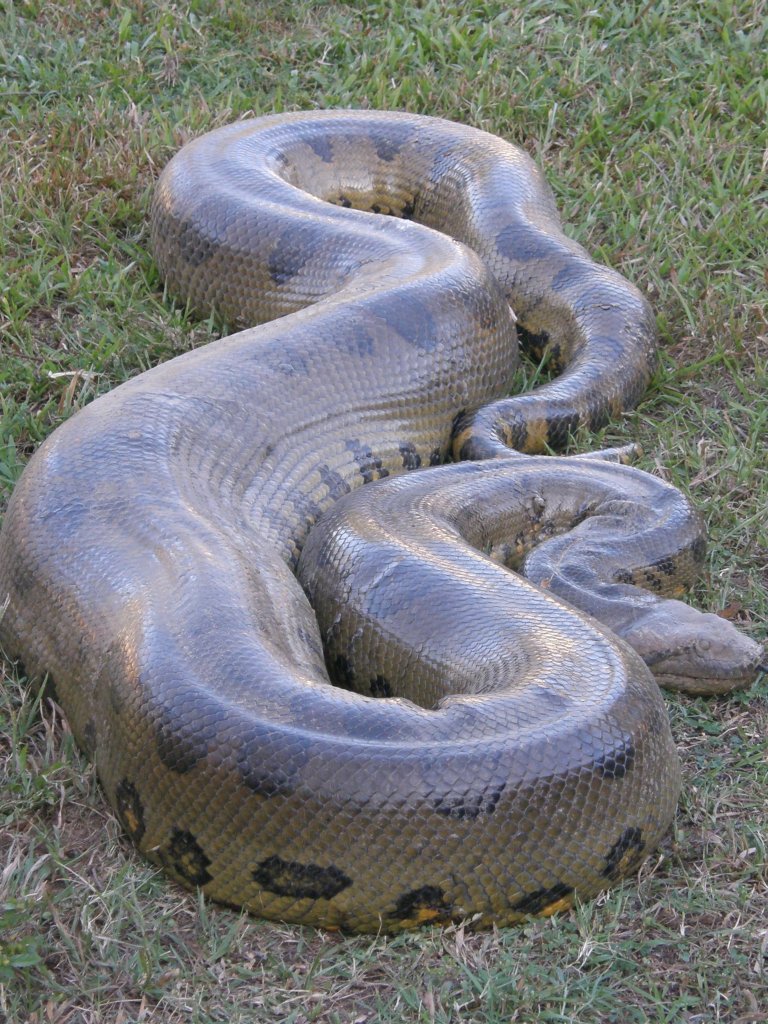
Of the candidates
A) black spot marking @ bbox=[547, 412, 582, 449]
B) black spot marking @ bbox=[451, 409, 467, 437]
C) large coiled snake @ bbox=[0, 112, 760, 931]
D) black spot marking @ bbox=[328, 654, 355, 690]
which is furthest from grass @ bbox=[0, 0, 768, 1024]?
black spot marking @ bbox=[328, 654, 355, 690]

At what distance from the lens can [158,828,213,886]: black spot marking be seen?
12.7 feet

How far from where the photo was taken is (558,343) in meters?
7.00

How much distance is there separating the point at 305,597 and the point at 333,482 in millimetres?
893

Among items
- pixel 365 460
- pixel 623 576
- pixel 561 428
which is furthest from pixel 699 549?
pixel 365 460

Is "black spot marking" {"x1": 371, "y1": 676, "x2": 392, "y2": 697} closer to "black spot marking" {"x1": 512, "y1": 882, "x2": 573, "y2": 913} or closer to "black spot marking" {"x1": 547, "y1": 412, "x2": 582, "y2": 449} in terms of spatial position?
"black spot marking" {"x1": 512, "y1": 882, "x2": 573, "y2": 913}

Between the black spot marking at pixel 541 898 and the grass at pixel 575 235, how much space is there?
Result: 48 mm

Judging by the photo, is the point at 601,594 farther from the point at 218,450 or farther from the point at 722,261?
the point at 722,261

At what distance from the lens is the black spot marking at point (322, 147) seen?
7.79 m

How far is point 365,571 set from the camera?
4875mm

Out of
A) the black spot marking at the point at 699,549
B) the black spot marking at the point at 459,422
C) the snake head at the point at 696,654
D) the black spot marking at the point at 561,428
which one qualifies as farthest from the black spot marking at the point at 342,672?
the black spot marking at the point at 561,428

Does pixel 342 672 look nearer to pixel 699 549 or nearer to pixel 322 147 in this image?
pixel 699 549

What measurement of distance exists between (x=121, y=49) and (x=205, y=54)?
535mm

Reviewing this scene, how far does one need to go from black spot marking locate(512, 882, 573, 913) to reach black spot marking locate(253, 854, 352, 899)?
0.49 meters


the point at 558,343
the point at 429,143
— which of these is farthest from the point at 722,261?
the point at 429,143
